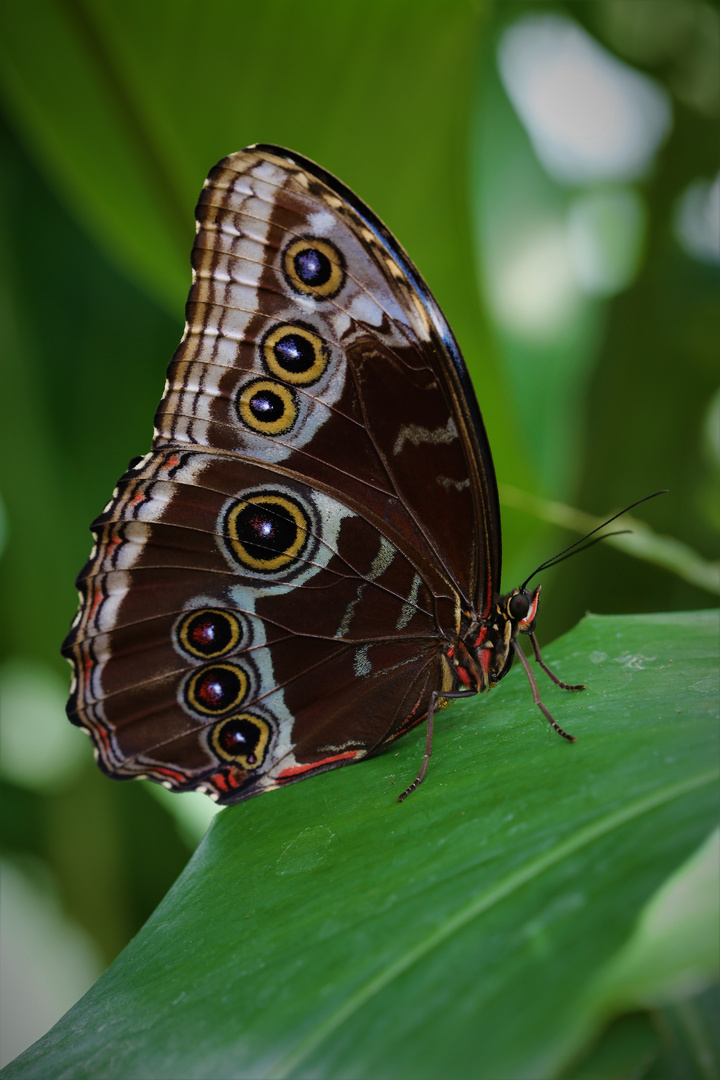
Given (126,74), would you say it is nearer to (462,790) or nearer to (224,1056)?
(462,790)

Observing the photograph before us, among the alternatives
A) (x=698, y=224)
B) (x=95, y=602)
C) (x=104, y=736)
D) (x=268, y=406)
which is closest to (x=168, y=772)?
(x=104, y=736)

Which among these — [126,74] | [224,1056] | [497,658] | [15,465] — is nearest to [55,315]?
[15,465]

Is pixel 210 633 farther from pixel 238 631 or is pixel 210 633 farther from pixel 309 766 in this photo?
pixel 309 766

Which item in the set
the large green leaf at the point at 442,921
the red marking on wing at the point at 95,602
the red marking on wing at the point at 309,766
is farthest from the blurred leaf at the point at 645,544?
the red marking on wing at the point at 95,602

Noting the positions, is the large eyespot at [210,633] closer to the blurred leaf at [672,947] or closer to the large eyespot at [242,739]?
the large eyespot at [242,739]

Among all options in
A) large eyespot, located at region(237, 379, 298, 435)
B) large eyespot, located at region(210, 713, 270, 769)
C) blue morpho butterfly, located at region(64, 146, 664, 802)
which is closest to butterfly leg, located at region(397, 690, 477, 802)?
blue morpho butterfly, located at region(64, 146, 664, 802)

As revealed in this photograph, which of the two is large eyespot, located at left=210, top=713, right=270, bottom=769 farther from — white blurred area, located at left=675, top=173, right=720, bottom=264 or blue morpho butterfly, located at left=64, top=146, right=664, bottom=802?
white blurred area, located at left=675, top=173, right=720, bottom=264
